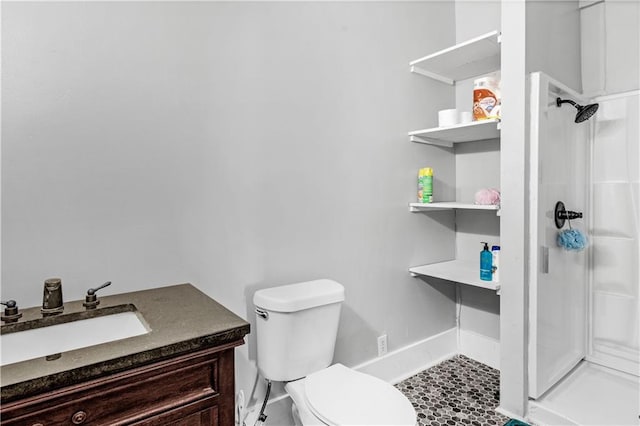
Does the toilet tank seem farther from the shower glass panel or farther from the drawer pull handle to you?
the shower glass panel

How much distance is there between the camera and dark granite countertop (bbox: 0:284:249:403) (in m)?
0.86

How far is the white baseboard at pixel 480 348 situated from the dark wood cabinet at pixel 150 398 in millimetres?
1976

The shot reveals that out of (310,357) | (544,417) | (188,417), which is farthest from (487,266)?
(188,417)

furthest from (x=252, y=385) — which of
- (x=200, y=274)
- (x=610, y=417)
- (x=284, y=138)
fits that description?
(x=610, y=417)

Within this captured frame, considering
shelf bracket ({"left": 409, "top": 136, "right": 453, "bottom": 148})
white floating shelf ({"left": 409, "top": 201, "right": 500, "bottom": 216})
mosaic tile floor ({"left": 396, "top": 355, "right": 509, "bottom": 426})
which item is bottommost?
mosaic tile floor ({"left": 396, "top": 355, "right": 509, "bottom": 426})

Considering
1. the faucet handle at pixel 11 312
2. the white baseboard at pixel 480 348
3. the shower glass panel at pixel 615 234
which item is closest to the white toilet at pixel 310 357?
the faucet handle at pixel 11 312

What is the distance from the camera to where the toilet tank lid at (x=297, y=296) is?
1579 mm

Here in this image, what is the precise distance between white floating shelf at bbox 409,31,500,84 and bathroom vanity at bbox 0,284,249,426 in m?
1.89

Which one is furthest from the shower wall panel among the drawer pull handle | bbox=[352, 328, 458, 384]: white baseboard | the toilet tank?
the drawer pull handle

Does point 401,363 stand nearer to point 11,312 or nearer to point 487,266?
point 487,266

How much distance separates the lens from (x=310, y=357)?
1670 millimetres

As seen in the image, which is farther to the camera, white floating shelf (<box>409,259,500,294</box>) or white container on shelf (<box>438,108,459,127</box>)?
white container on shelf (<box>438,108,459,127</box>)

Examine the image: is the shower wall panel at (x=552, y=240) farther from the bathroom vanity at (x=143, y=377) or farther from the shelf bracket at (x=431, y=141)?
the bathroom vanity at (x=143, y=377)

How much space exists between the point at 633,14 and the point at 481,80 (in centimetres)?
92
